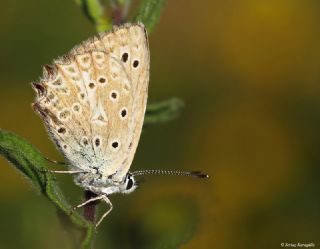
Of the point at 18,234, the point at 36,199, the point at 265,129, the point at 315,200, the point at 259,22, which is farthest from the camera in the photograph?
the point at 259,22

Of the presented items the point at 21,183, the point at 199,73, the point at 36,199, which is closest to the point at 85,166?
the point at 36,199

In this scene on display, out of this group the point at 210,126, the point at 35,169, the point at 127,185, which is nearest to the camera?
the point at 35,169

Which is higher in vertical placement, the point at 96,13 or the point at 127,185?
the point at 96,13

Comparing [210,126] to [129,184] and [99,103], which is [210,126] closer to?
[129,184]

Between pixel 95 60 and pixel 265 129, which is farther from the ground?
pixel 265 129

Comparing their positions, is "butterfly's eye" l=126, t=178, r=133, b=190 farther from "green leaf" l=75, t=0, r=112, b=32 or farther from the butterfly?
"green leaf" l=75, t=0, r=112, b=32

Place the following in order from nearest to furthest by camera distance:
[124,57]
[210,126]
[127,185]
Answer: [124,57]
[127,185]
[210,126]

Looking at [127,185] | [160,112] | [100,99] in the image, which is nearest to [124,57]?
[100,99]

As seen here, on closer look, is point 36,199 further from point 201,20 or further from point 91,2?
point 201,20
